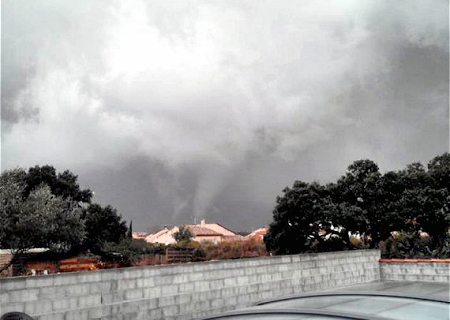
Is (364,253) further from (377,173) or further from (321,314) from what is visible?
(377,173)

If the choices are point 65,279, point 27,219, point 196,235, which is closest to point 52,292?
point 65,279

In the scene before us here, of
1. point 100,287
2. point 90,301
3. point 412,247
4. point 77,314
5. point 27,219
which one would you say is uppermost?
point 27,219

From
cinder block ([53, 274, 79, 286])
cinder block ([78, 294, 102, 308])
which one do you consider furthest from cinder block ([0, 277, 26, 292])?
cinder block ([78, 294, 102, 308])

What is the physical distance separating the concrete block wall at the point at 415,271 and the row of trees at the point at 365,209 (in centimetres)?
823

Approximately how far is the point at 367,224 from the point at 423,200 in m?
3.01

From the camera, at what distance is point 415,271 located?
12898 millimetres

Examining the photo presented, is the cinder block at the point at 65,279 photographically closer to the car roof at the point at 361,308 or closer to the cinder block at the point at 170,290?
the cinder block at the point at 170,290

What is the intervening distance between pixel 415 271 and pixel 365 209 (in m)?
10.4

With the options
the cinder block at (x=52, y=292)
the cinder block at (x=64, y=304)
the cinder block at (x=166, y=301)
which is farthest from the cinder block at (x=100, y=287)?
Answer: the cinder block at (x=166, y=301)

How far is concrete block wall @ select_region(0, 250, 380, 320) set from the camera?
21.4ft

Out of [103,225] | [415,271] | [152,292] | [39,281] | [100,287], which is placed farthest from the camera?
[103,225]

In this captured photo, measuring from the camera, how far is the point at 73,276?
274 inches

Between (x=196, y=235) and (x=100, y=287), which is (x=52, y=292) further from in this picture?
(x=196, y=235)

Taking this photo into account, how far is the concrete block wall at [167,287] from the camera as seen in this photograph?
21.4 ft
